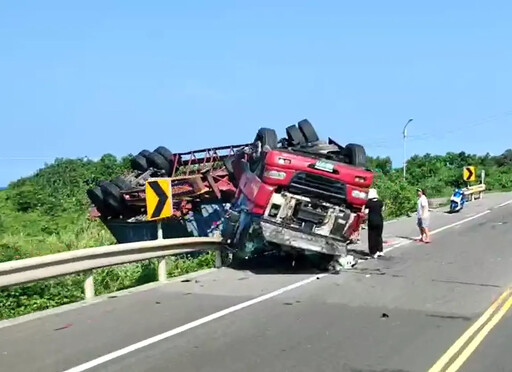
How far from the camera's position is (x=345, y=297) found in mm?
10695

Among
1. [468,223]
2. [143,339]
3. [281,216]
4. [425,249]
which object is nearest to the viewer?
[143,339]

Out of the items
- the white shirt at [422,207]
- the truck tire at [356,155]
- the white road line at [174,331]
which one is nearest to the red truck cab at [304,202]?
the truck tire at [356,155]

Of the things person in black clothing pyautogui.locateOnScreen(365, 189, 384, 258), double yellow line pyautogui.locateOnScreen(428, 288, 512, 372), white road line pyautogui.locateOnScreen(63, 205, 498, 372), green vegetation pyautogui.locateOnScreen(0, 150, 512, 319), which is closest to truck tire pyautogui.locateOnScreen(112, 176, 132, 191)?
green vegetation pyautogui.locateOnScreen(0, 150, 512, 319)

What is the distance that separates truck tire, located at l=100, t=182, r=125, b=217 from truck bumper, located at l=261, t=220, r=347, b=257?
7095 millimetres

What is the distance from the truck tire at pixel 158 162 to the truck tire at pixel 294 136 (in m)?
5.81

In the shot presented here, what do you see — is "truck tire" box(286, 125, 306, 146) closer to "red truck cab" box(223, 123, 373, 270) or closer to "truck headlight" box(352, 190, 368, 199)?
"red truck cab" box(223, 123, 373, 270)

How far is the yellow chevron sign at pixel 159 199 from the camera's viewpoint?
12.9 metres

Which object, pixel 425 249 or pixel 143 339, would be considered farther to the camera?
pixel 425 249

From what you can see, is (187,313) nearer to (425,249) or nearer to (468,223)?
(425,249)

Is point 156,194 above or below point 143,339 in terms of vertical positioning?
above

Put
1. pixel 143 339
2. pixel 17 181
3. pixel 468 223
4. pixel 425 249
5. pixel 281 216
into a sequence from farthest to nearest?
1. pixel 17 181
2. pixel 468 223
3. pixel 425 249
4. pixel 281 216
5. pixel 143 339

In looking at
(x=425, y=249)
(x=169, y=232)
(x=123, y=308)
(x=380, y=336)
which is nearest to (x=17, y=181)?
(x=169, y=232)

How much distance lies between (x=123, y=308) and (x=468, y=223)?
19129 millimetres

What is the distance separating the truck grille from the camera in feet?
43.4
